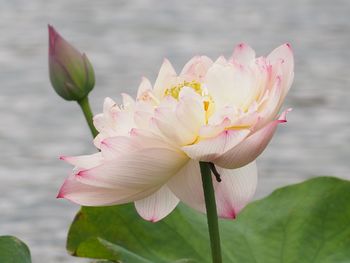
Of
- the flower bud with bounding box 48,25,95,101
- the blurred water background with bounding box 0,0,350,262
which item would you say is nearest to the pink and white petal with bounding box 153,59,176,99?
the flower bud with bounding box 48,25,95,101

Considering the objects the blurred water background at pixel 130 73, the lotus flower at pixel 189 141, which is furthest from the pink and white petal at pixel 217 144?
the blurred water background at pixel 130 73

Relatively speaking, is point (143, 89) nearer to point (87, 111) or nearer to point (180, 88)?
point (180, 88)

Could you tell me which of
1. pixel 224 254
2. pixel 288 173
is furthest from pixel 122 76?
pixel 224 254

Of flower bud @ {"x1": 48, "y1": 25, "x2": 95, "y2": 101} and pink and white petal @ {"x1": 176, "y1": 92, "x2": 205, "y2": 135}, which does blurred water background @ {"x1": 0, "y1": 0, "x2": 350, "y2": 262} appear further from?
pink and white petal @ {"x1": 176, "y1": 92, "x2": 205, "y2": 135}

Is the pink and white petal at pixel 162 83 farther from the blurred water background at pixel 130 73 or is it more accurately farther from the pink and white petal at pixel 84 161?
the blurred water background at pixel 130 73

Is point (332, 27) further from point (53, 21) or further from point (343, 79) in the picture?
point (53, 21)

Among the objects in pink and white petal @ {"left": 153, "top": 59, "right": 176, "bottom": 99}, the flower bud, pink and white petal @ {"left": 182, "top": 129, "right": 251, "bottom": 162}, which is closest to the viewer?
pink and white petal @ {"left": 182, "top": 129, "right": 251, "bottom": 162}

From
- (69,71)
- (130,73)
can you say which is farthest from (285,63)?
(130,73)
